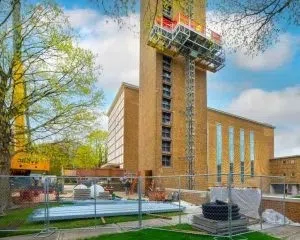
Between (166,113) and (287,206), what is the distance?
30.1 meters

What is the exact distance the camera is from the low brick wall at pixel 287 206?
1664 centimetres

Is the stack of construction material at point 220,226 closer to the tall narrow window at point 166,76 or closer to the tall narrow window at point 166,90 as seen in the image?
the tall narrow window at point 166,90

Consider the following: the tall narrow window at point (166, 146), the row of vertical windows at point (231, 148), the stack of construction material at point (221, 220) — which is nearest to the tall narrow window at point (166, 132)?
the tall narrow window at point (166, 146)

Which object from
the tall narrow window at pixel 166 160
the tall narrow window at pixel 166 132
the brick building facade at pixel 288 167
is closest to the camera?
the tall narrow window at pixel 166 160

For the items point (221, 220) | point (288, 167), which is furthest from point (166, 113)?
point (288, 167)

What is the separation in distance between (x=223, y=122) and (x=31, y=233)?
58331 mm

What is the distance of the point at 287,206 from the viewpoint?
17078 mm

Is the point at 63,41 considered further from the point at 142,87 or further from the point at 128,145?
the point at 128,145

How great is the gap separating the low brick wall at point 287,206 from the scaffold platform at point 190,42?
28518 millimetres

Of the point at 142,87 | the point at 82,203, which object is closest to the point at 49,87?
the point at 82,203

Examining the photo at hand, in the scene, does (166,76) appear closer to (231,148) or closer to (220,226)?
(231,148)

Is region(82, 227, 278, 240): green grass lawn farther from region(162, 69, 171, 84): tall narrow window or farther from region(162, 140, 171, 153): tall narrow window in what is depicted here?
region(162, 69, 171, 84): tall narrow window

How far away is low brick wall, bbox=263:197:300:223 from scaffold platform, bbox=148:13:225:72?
28518 mm

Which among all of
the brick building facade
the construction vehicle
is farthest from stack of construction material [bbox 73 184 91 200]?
the brick building facade
